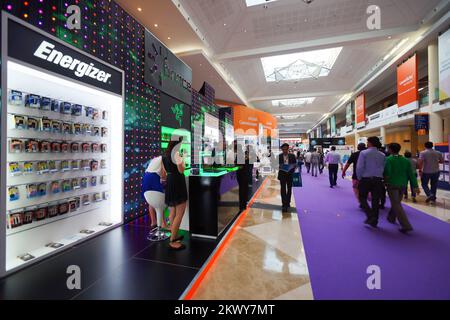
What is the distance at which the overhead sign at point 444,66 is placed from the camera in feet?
20.8

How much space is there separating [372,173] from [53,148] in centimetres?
478

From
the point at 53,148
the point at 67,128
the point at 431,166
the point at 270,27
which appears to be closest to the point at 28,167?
the point at 53,148

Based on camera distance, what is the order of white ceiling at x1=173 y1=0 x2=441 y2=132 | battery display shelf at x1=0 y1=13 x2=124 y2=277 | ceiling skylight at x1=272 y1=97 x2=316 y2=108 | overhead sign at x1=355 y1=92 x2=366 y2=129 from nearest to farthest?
battery display shelf at x1=0 y1=13 x2=124 y2=277, white ceiling at x1=173 y1=0 x2=441 y2=132, overhead sign at x1=355 y1=92 x2=366 y2=129, ceiling skylight at x1=272 y1=97 x2=316 y2=108

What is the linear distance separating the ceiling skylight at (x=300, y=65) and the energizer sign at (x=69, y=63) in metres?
9.49

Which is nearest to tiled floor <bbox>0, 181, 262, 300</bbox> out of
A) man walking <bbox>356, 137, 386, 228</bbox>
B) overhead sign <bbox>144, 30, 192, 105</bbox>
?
man walking <bbox>356, 137, 386, 228</bbox>

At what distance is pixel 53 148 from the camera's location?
8.61 feet

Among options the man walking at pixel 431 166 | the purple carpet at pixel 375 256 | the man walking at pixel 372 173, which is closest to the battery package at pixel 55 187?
the purple carpet at pixel 375 256

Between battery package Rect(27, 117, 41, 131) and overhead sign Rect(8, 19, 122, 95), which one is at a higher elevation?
overhead sign Rect(8, 19, 122, 95)

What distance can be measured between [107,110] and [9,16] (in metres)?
1.58

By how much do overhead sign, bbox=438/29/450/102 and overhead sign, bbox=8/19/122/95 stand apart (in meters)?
9.84

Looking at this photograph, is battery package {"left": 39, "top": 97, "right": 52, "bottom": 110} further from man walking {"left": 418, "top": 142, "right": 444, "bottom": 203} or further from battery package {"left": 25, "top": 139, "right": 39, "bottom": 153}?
man walking {"left": 418, "top": 142, "right": 444, "bottom": 203}

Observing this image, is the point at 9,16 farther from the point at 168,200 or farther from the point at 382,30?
the point at 382,30

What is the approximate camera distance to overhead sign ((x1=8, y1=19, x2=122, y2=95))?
6.81 ft

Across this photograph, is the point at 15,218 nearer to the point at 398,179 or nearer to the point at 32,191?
the point at 32,191
